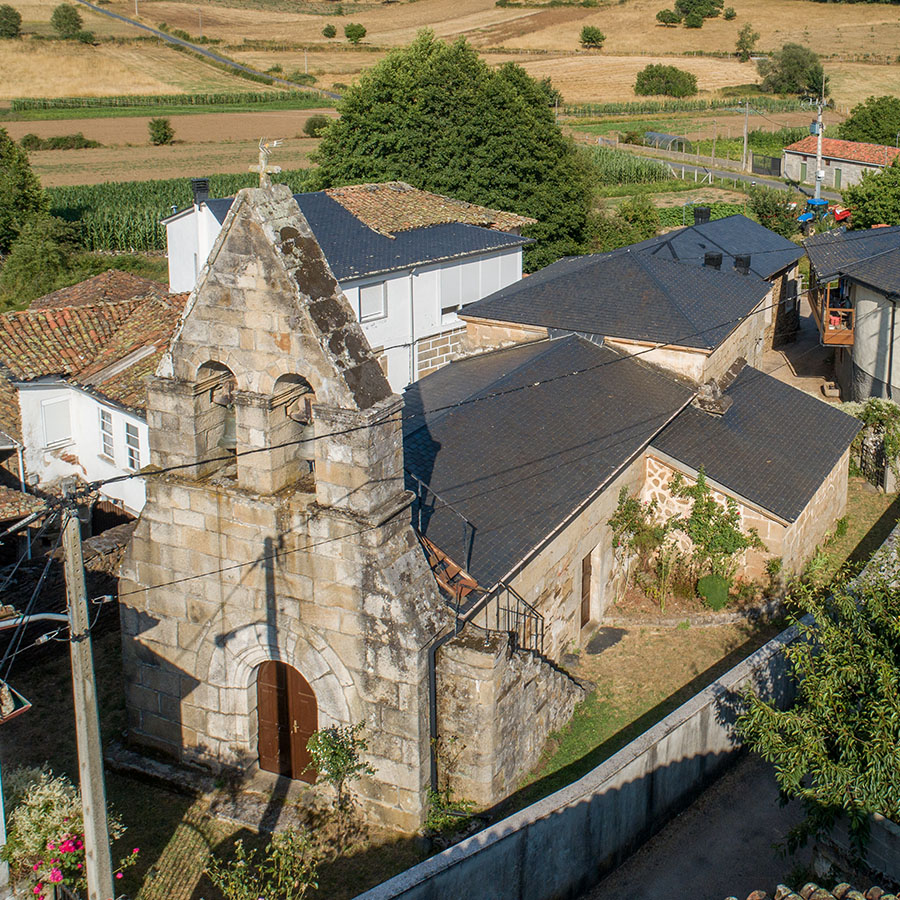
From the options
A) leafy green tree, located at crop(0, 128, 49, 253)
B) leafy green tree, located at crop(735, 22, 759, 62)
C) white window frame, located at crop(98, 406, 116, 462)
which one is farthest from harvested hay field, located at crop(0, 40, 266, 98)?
white window frame, located at crop(98, 406, 116, 462)

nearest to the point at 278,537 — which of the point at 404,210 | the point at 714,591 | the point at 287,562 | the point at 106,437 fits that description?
the point at 287,562

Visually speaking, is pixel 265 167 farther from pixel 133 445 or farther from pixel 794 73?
pixel 794 73

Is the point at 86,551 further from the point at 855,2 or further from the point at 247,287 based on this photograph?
the point at 855,2

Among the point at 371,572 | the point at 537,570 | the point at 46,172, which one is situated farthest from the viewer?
the point at 46,172

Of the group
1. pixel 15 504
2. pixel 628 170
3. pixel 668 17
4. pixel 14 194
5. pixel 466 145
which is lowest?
pixel 15 504

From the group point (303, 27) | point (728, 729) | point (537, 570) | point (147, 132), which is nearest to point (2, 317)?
point (537, 570)

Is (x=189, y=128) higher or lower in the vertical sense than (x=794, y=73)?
lower

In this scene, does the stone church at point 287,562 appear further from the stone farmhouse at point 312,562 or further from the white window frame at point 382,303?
the white window frame at point 382,303
